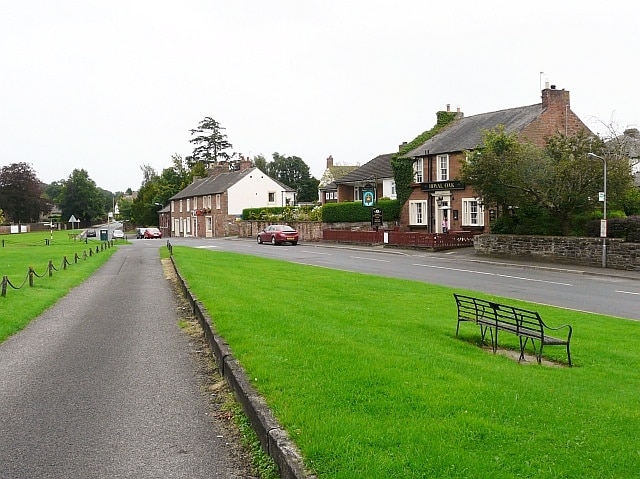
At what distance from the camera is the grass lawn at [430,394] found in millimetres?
5277

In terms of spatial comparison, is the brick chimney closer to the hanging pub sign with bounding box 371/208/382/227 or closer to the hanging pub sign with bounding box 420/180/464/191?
the hanging pub sign with bounding box 420/180/464/191

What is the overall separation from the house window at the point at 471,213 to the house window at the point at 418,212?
14.1 ft

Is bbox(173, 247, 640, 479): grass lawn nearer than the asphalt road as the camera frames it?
Yes

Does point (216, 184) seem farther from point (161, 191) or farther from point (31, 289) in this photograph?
point (31, 289)

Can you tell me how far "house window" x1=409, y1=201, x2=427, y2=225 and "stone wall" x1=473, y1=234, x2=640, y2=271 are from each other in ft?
41.4

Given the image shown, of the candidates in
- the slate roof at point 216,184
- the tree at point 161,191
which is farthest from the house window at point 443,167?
the tree at point 161,191

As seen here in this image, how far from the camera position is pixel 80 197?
420 ft

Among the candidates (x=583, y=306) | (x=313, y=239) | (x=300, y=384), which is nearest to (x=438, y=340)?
(x=300, y=384)

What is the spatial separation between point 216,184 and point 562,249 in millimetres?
59943

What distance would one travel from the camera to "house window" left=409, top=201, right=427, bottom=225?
52531 mm

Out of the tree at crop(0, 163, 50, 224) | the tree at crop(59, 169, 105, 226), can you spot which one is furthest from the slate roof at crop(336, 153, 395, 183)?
the tree at crop(59, 169, 105, 226)

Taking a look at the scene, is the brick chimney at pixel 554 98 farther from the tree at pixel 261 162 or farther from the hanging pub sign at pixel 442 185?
the tree at pixel 261 162

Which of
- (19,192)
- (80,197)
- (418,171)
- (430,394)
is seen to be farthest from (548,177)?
(80,197)

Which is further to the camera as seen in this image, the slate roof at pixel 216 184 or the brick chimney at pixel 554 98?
the slate roof at pixel 216 184
